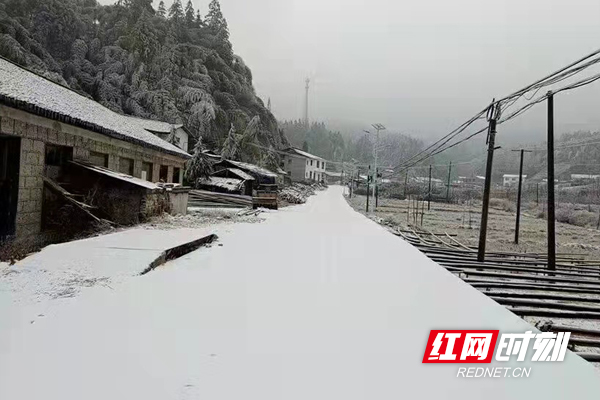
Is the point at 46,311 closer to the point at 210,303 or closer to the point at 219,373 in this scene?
the point at 210,303

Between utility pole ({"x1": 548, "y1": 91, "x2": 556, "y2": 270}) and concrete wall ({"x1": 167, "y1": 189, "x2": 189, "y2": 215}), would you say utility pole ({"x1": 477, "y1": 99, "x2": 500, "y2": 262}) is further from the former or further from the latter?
concrete wall ({"x1": 167, "y1": 189, "x2": 189, "y2": 215})

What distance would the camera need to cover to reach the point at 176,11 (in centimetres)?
6919

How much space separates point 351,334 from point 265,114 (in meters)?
68.8

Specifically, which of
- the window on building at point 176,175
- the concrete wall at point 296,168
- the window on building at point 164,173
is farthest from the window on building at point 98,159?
the concrete wall at point 296,168

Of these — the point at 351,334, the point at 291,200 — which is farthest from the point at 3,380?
the point at 291,200

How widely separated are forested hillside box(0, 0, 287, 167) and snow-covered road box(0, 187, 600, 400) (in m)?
37.8

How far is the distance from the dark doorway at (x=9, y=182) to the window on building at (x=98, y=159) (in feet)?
10.7

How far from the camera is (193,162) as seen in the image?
30500 mm

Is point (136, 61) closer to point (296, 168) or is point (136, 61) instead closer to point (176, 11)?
point (176, 11)

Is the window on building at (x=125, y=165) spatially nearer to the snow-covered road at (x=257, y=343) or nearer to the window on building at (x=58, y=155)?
the window on building at (x=58, y=155)

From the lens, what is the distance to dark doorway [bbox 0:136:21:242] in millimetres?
9016

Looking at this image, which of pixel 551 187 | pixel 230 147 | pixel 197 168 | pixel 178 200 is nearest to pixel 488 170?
pixel 551 187

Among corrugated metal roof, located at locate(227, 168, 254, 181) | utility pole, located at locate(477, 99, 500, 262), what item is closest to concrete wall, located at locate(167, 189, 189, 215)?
utility pole, located at locate(477, 99, 500, 262)

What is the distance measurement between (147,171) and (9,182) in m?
8.66
